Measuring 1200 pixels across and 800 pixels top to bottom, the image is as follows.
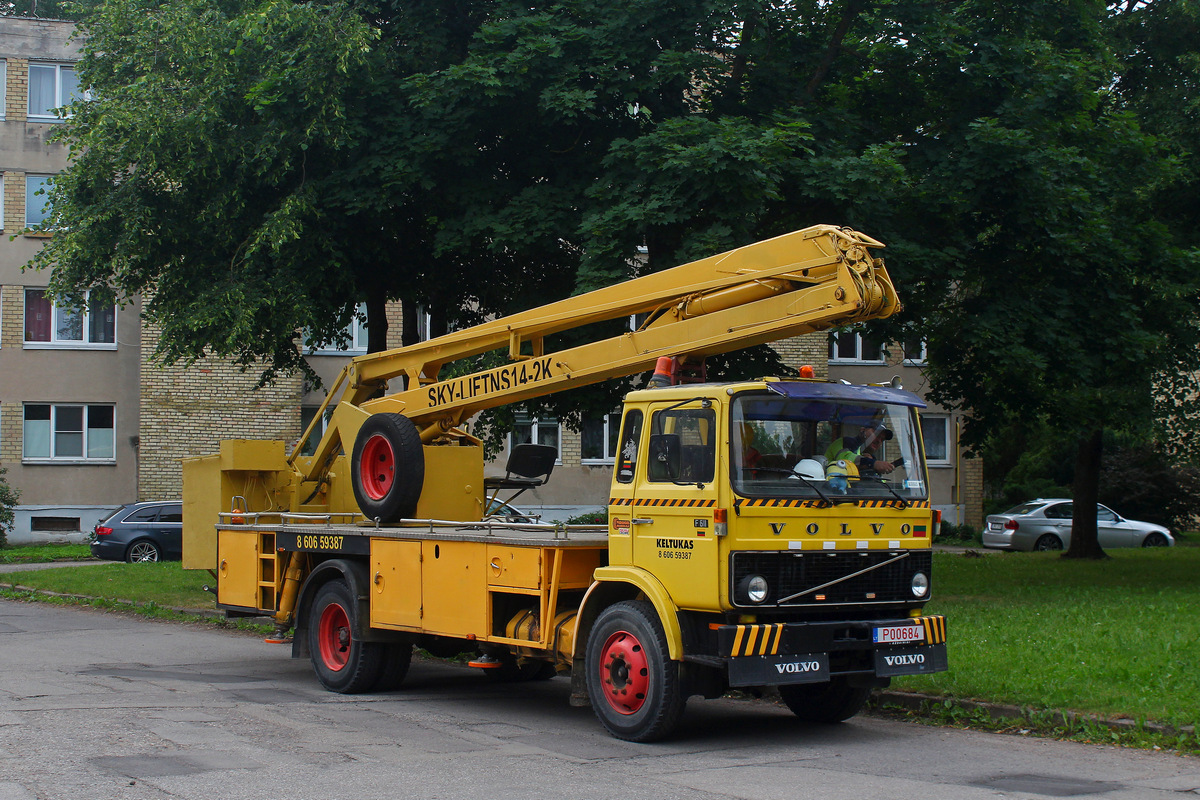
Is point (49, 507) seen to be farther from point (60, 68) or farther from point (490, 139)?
point (490, 139)

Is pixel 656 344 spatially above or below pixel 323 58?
below

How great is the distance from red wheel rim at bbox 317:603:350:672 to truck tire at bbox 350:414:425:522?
0.93 meters

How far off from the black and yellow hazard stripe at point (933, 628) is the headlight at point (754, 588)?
53.5 inches

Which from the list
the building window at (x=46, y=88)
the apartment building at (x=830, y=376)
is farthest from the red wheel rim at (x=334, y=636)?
the building window at (x=46, y=88)

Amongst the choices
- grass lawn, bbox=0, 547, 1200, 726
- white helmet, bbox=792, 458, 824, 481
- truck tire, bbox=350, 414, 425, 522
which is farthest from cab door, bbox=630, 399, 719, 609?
truck tire, bbox=350, 414, 425, 522

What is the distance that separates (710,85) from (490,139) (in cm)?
309

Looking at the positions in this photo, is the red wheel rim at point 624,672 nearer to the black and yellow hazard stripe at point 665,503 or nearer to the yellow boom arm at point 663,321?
the black and yellow hazard stripe at point 665,503

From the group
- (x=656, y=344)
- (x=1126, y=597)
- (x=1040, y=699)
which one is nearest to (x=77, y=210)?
(x=656, y=344)

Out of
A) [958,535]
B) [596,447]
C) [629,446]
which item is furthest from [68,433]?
[629,446]

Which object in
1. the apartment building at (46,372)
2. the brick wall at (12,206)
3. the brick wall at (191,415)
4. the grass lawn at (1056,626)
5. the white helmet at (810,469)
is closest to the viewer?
the white helmet at (810,469)

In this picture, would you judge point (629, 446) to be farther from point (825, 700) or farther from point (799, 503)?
point (825, 700)

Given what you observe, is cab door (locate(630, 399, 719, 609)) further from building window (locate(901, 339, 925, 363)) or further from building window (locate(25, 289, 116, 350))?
building window (locate(25, 289, 116, 350))

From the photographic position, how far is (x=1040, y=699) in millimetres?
9102

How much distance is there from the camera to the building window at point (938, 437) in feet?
124
